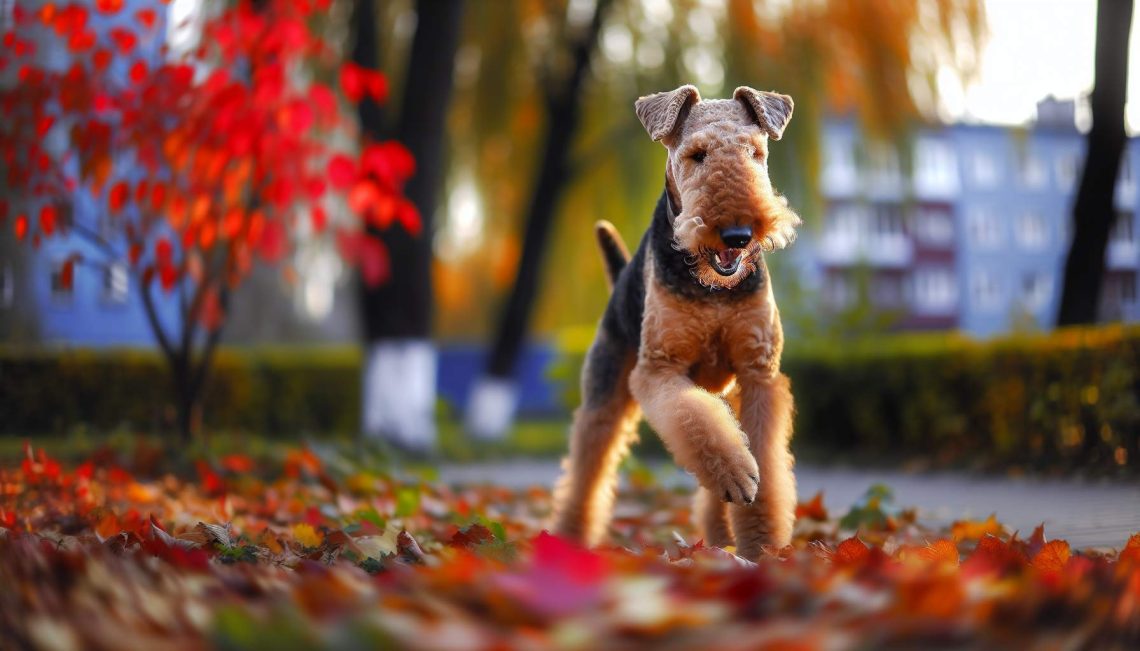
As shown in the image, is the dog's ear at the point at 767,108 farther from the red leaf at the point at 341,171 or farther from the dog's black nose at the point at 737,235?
the red leaf at the point at 341,171

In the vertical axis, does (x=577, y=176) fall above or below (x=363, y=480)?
above

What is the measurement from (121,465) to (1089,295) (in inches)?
294

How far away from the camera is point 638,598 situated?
1438mm

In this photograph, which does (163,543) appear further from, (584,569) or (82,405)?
(82,405)

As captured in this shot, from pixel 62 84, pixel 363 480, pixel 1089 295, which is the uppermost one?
pixel 62 84

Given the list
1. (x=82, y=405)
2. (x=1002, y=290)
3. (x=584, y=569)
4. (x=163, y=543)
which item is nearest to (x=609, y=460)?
(x=163, y=543)

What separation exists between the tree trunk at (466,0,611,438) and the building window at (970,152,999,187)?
19.2ft

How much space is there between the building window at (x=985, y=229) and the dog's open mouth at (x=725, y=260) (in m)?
10.9

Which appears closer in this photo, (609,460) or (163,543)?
(163,543)

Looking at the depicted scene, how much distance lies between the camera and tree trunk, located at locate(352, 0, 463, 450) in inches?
354

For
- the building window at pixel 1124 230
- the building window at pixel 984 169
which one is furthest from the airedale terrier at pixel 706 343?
the building window at pixel 984 169

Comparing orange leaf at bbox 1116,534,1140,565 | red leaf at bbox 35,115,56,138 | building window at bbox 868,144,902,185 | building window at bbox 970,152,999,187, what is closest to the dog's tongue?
orange leaf at bbox 1116,534,1140,565

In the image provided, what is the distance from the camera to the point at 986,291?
1258 centimetres

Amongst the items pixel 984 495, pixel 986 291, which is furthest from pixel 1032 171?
pixel 984 495
